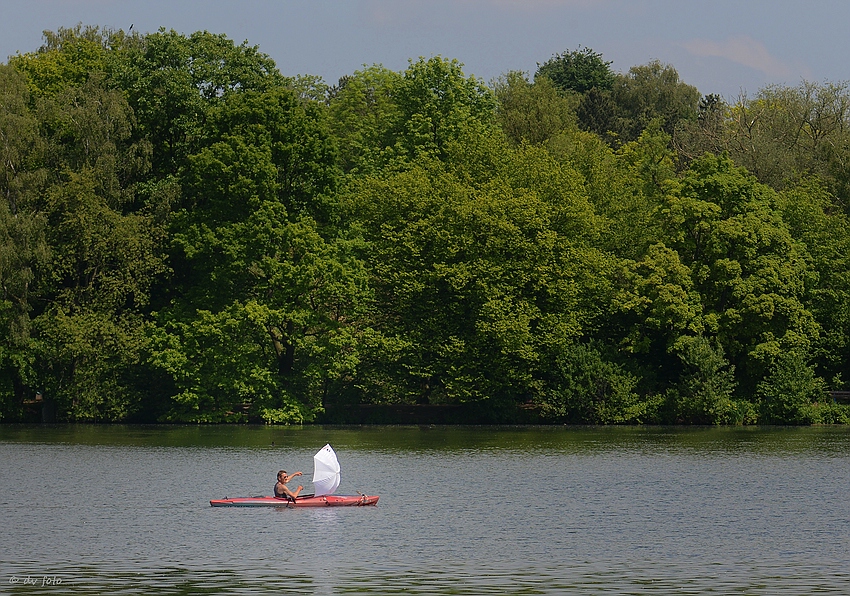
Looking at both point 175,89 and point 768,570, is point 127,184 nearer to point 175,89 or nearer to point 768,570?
point 175,89

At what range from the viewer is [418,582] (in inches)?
1265

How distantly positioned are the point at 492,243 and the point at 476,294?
3762mm

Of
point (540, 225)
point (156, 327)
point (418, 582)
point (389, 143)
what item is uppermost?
point (389, 143)

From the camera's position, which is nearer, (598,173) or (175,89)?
(175,89)

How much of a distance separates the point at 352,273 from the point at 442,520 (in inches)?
2148

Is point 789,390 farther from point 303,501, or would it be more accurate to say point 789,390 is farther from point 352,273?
point 303,501

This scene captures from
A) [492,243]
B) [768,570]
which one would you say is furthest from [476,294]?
[768,570]

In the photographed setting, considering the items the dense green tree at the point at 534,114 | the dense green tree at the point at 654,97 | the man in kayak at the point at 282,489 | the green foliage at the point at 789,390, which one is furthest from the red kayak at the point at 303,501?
the dense green tree at the point at 654,97

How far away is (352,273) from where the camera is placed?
98.0 m

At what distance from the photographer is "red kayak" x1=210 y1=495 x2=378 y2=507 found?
47656mm

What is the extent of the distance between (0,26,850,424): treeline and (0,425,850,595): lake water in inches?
742

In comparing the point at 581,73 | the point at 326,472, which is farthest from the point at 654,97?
the point at 326,472

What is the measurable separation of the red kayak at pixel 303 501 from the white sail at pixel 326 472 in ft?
1.12

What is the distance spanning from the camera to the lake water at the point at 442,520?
32.6 meters
